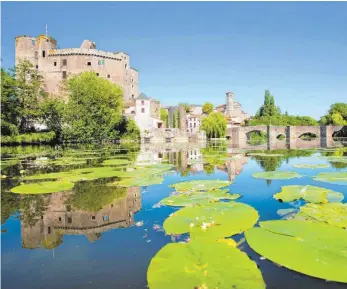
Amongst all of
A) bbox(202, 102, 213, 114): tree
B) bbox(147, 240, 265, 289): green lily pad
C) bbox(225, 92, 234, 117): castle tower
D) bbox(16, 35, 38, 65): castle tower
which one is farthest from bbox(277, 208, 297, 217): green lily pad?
bbox(225, 92, 234, 117): castle tower

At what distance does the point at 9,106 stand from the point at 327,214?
32051mm

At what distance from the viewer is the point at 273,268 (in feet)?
8.64

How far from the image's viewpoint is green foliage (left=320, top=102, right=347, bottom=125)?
237 ft

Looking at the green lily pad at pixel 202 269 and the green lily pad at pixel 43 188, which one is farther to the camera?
the green lily pad at pixel 43 188

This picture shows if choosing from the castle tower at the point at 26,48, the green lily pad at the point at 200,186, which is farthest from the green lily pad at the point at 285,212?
the castle tower at the point at 26,48

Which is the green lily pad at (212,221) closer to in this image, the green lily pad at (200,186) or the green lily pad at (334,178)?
the green lily pad at (200,186)

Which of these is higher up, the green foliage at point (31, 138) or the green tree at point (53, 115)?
the green tree at point (53, 115)

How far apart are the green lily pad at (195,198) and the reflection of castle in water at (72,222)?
0.63m

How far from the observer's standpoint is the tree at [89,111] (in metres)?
32.5

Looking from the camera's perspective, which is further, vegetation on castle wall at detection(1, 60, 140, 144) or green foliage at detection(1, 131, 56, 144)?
vegetation on castle wall at detection(1, 60, 140, 144)

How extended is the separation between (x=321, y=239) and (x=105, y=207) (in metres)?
3.41

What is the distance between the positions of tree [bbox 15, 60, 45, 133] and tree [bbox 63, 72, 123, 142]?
3.62 meters

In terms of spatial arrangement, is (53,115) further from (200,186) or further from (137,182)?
(200,186)

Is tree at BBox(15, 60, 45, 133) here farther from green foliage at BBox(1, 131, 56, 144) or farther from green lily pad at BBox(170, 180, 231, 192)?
green lily pad at BBox(170, 180, 231, 192)
